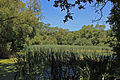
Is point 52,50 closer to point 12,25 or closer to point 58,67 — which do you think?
point 12,25

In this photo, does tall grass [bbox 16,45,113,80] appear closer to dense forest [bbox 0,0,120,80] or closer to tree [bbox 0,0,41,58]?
dense forest [bbox 0,0,120,80]

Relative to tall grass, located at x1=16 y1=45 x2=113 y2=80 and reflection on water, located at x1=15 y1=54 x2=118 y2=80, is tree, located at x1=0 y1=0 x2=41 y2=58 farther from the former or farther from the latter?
reflection on water, located at x1=15 y1=54 x2=118 y2=80

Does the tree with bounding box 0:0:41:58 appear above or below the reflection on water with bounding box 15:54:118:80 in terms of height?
above

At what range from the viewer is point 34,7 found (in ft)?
58.6

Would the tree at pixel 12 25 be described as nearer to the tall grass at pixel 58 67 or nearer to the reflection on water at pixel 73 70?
the tall grass at pixel 58 67

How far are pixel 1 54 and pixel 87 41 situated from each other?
676 inches

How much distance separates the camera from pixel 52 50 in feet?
26.1

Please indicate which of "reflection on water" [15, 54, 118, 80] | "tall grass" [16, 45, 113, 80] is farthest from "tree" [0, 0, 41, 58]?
"reflection on water" [15, 54, 118, 80]

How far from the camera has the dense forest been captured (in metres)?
2.42

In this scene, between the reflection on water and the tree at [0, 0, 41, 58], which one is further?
the tree at [0, 0, 41, 58]

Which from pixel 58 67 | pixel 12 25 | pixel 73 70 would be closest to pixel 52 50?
pixel 12 25

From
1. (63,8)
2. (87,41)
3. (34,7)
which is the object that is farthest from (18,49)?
(87,41)

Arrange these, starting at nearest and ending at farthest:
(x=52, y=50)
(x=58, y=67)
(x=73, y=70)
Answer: (x=73, y=70), (x=58, y=67), (x=52, y=50)

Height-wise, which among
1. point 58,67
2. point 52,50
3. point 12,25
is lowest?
point 58,67
